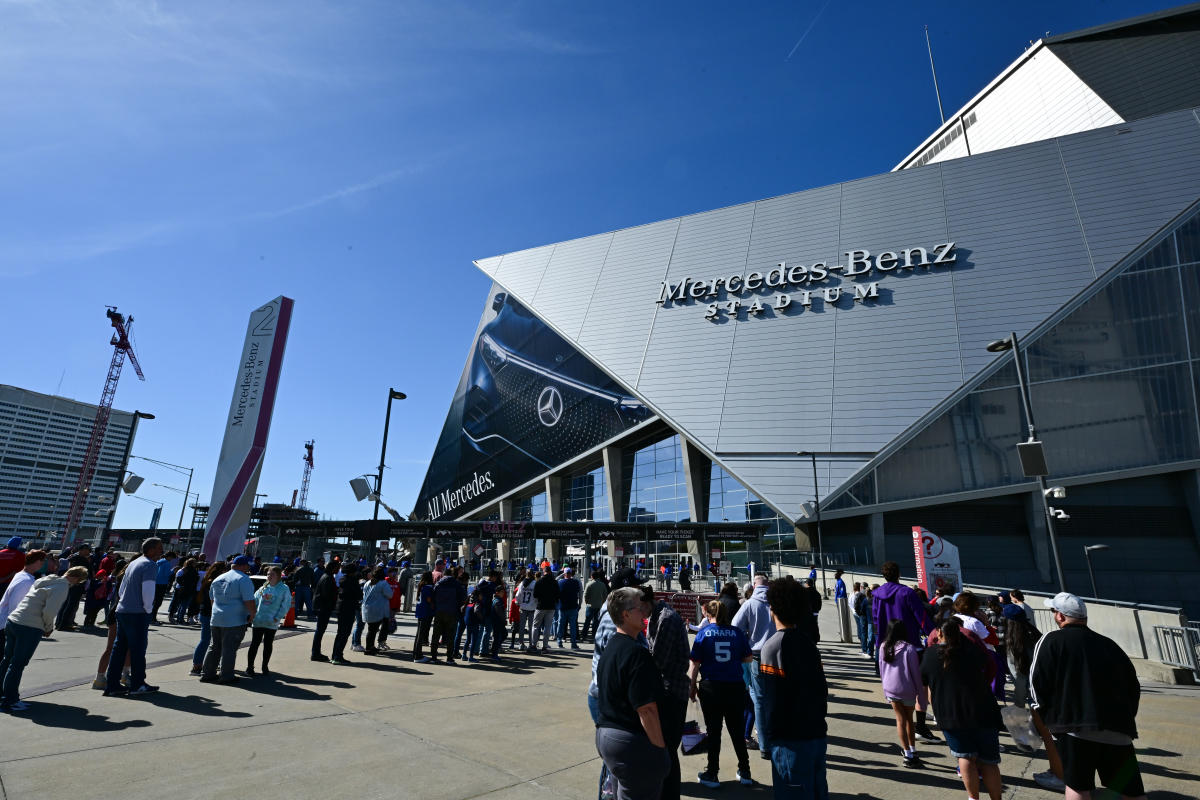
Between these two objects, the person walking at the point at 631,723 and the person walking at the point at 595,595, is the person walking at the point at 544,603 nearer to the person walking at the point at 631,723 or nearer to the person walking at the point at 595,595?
the person walking at the point at 595,595

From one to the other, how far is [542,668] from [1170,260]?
3206cm

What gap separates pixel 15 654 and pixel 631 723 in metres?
7.02

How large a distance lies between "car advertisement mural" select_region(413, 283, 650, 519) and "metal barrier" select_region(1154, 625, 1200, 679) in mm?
22983

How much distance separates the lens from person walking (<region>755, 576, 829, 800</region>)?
357 cm

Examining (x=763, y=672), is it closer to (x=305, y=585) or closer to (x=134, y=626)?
(x=134, y=626)

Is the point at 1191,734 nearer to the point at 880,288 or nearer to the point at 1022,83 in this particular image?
the point at 880,288

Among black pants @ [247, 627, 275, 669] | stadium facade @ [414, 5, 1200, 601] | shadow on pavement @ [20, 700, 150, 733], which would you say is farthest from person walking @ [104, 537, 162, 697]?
stadium facade @ [414, 5, 1200, 601]

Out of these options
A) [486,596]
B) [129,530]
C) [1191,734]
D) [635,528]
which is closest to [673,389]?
[635,528]

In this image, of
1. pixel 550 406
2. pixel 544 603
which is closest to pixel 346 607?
pixel 544 603

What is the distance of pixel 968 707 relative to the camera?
4.47 metres

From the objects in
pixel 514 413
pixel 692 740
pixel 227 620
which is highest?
pixel 514 413

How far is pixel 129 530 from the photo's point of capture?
207 feet

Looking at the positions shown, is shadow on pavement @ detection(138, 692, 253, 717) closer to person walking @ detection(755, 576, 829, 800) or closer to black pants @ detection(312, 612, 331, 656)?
black pants @ detection(312, 612, 331, 656)

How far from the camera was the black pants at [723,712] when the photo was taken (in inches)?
203
